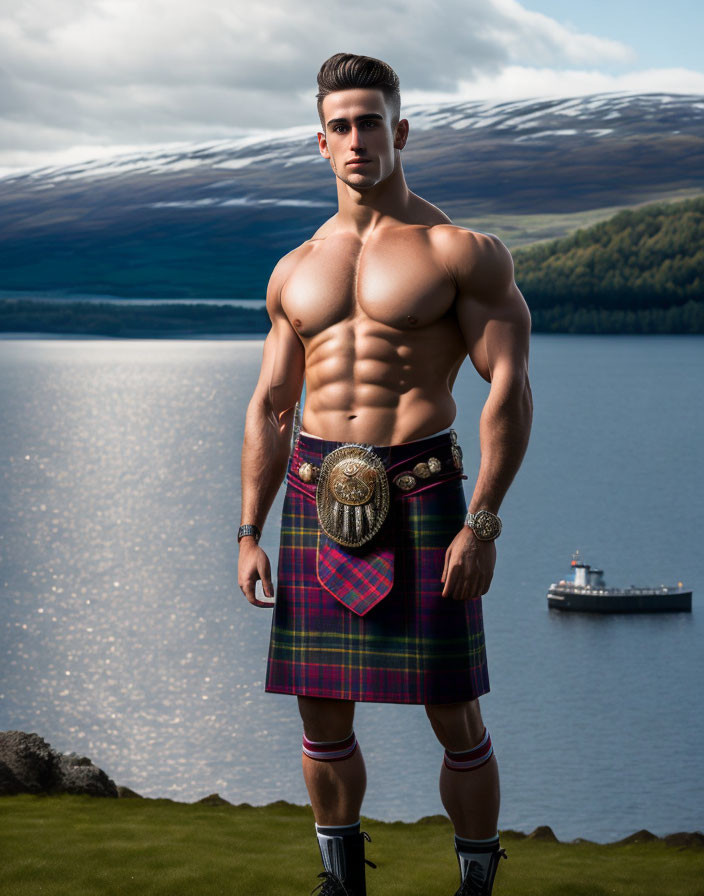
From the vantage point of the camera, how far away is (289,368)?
186 inches

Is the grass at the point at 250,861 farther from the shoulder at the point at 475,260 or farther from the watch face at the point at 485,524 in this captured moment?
the shoulder at the point at 475,260

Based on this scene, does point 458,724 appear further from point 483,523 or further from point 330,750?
point 483,523

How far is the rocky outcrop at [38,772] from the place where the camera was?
883 centimetres

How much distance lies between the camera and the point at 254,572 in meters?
4.58

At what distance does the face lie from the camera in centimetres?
434

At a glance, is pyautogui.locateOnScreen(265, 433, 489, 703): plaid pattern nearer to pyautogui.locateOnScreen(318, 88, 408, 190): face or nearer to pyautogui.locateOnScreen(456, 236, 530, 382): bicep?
pyautogui.locateOnScreen(456, 236, 530, 382): bicep

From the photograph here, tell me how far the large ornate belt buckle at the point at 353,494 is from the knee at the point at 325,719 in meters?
0.61

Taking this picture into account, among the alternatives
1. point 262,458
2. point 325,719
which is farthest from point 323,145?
point 325,719

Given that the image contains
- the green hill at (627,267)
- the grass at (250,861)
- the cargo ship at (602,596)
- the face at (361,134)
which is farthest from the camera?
the green hill at (627,267)

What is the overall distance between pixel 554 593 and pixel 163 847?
152 ft

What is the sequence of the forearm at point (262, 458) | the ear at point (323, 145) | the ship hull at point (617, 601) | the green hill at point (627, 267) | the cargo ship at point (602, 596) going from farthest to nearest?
the green hill at point (627, 267)
the ship hull at point (617, 601)
the cargo ship at point (602, 596)
the forearm at point (262, 458)
the ear at point (323, 145)

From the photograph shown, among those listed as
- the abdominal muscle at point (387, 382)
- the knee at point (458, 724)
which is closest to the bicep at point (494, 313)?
the abdominal muscle at point (387, 382)

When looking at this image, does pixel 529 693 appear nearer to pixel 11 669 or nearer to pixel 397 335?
pixel 11 669

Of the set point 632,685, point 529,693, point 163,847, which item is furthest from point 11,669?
point 163,847
